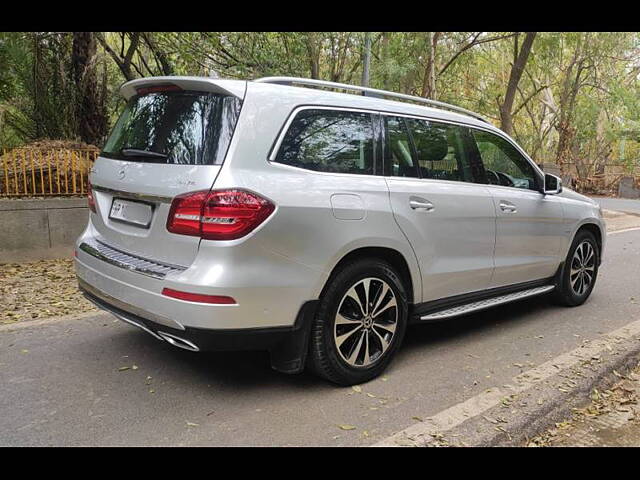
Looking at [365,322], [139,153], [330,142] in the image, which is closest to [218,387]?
[365,322]

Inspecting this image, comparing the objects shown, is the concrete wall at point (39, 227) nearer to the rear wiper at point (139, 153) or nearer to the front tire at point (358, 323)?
the rear wiper at point (139, 153)

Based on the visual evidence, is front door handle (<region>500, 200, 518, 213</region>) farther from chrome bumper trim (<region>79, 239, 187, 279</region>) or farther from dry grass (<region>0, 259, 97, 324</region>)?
dry grass (<region>0, 259, 97, 324</region>)

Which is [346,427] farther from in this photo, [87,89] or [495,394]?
[87,89]

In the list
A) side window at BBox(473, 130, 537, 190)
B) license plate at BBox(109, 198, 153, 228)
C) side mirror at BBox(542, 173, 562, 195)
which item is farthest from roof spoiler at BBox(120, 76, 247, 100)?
side mirror at BBox(542, 173, 562, 195)

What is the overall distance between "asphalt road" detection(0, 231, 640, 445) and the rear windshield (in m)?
1.44

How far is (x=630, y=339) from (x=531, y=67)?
2131 centimetres

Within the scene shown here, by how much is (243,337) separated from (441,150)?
2.18 meters

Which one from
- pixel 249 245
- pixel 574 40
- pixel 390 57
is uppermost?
pixel 574 40

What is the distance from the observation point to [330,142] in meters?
3.54

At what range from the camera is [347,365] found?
355 centimetres

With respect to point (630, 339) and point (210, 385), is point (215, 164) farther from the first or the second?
point (630, 339)

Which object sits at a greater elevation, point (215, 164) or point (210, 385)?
point (215, 164)
